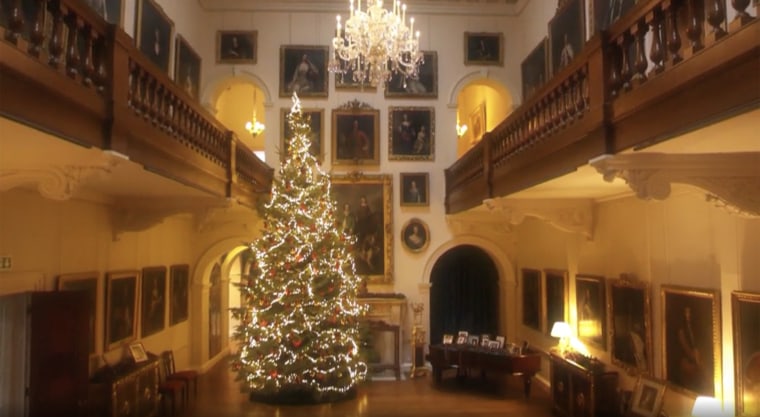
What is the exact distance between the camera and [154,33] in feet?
40.4

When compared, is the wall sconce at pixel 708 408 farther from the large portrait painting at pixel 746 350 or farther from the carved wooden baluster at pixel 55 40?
A: the carved wooden baluster at pixel 55 40

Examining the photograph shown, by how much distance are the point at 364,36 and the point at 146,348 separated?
698 centimetres

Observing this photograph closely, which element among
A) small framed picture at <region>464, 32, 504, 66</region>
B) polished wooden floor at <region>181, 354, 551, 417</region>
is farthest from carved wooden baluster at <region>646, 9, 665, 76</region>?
small framed picture at <region>464, 32, 504, 66</region>

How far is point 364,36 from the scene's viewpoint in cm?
1026

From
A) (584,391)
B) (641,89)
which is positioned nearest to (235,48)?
(584,391)

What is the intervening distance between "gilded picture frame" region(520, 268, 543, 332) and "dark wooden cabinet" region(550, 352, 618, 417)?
3040 millimetres

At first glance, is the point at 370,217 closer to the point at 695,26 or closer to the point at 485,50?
the point at 485,50

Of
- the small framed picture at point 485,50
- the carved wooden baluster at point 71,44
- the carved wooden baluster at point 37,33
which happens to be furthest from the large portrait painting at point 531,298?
the carved wooden baluster at point 37,33

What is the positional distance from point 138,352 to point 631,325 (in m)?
7.92

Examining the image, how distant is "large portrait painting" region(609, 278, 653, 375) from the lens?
887 centimetres

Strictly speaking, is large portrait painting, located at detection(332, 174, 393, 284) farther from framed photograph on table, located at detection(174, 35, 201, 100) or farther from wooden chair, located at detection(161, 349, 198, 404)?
wooden chair, located at detection(161, 349, 198, 404)

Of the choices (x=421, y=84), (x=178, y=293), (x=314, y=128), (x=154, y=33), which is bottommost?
(x=178, y=293)

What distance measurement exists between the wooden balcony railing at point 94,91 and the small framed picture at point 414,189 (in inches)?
307

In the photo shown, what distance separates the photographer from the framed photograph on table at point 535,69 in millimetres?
14250
